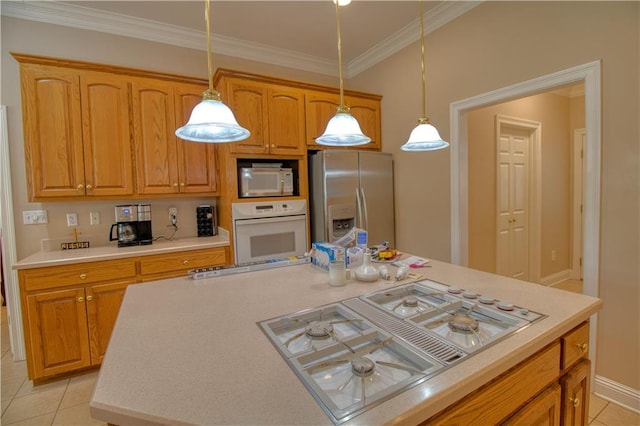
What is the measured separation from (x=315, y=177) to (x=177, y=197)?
53.3 inches

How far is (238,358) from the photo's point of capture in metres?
0.82

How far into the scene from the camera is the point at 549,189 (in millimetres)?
4066

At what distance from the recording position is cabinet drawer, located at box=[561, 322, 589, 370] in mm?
1055

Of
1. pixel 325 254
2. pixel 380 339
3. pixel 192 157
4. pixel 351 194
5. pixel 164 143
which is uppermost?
pixel 164 143

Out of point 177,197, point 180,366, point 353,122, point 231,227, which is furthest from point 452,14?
point 180,366

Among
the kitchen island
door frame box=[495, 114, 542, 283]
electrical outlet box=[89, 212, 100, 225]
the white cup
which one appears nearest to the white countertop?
electrical outlet box=[89, 212, 100, 225]

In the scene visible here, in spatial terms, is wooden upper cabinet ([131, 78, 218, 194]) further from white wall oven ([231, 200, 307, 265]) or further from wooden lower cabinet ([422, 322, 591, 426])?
wooden lower cabinet ([422, 322, 591, 426])

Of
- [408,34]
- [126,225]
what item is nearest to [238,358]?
[126,225]

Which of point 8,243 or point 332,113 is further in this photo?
point 332,113

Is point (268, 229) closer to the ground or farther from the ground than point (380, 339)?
farther from the ground

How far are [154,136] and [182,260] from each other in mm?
1117

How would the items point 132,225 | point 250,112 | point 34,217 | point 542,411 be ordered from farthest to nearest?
point 250,112
point 132,225
point 34,217
point 542,411

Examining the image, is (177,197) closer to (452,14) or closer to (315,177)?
(315,177)

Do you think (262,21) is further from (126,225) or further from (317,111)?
(126,225)
